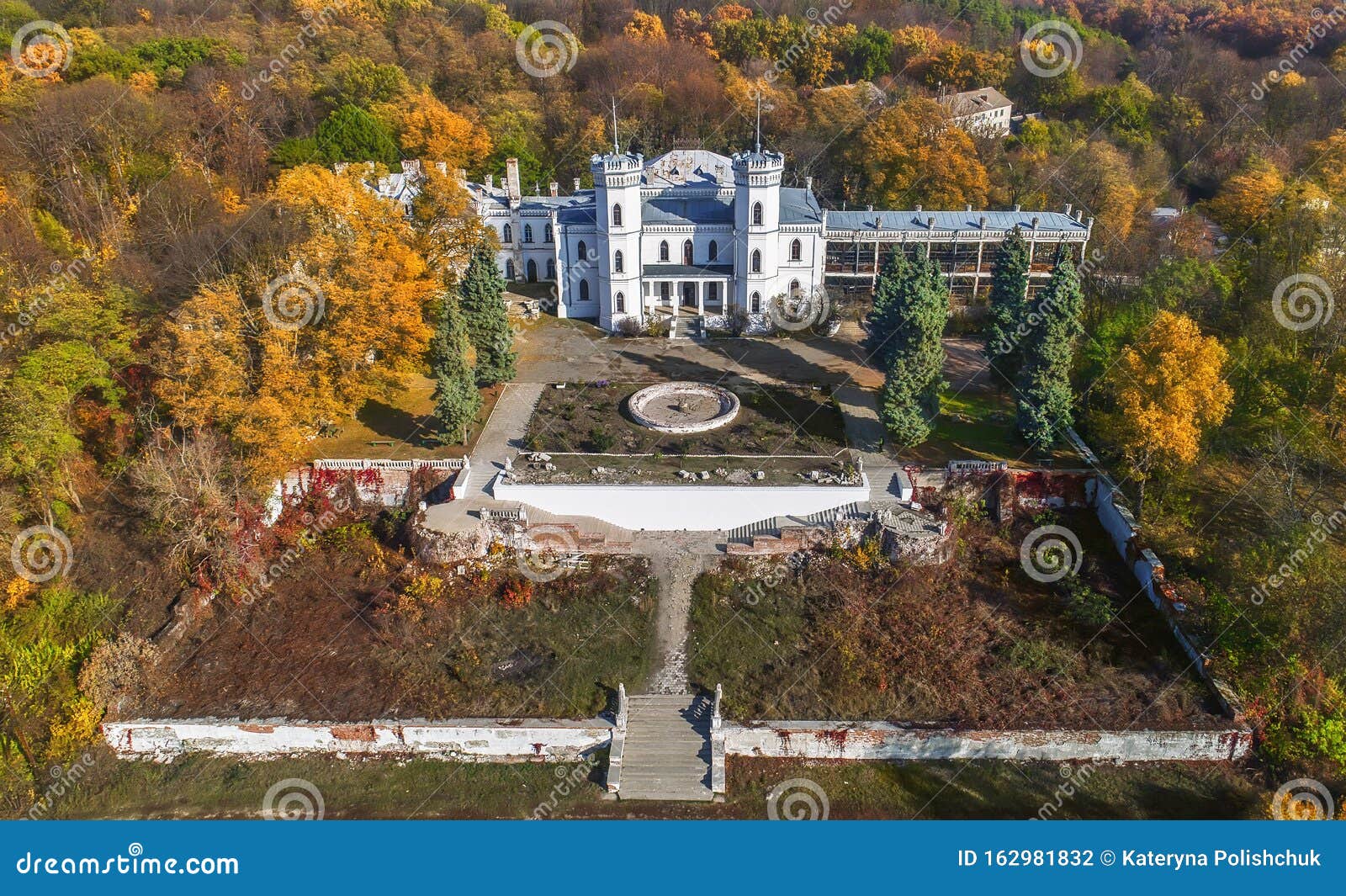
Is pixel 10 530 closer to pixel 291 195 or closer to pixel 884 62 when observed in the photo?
pixel 291 195

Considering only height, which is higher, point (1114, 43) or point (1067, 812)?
point (1114, 43)

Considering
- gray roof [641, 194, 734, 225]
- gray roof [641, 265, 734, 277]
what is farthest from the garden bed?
gray roof [641, 194, 734, 225]

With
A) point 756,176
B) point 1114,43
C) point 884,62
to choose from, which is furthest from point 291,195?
point 1114,43
